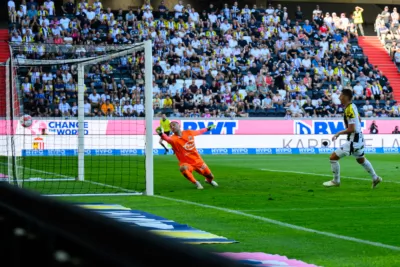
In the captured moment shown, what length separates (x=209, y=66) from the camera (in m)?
42.8

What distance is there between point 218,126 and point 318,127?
4.66 meters

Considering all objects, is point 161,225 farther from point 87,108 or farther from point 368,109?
point 368,109

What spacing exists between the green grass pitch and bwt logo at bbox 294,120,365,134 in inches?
476

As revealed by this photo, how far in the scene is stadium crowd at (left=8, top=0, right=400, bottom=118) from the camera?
120 feet

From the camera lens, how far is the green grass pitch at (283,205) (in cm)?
881

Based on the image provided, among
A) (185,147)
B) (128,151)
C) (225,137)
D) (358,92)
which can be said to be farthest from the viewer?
(358,92)

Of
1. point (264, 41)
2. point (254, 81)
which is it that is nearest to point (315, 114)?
point (254, 81)

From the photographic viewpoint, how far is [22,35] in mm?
40531

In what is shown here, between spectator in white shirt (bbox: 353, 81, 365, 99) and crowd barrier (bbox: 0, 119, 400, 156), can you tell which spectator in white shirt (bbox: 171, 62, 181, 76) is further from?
spectator in white shirt (bbox: 353, 81, 365, 99)

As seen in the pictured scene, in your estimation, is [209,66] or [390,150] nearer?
[390,150]

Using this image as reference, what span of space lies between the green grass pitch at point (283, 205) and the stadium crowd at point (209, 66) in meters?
9.96

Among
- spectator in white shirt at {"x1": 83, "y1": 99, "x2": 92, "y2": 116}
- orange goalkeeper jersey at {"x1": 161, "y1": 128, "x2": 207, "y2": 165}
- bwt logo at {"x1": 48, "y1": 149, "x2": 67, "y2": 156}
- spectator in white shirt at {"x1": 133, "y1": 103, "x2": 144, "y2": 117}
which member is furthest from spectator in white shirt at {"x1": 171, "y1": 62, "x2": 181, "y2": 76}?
orange goalkeeper jersey at {"x1": 161, "y1": 128, "x2": 207, "y2": 165}

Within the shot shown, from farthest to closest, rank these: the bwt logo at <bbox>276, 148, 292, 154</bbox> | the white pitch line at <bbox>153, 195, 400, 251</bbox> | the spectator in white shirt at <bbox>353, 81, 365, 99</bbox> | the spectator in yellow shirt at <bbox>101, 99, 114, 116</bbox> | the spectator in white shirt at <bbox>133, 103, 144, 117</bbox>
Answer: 1. the spectator in white shirt at <bbox>353, 81, 365, 99</bbox>
2. the bwt logo at <bbox>276, 148, 292, 154</bbox>
3. the spectator in white shirt at <bbox>133, 103, 144, 117</bbox>
4. the spectator in yellow shirt at <bbox>101, 99, 114, 116</bbox>
5. the white pitch line at <bbox>153, 195, 400, 251</bbox>

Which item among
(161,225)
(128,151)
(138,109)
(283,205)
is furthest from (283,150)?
(161,225)
